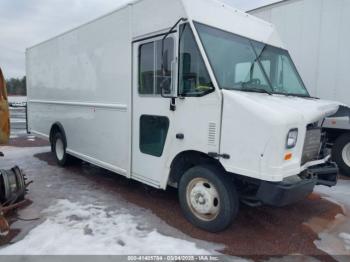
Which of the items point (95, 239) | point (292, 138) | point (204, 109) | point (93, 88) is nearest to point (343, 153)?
point (292, 138)

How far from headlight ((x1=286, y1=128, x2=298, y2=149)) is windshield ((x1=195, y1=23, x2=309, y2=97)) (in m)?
0.81

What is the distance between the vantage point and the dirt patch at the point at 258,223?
346 centimetres

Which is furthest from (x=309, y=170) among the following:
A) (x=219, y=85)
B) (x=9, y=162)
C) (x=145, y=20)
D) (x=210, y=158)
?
(x=9, y=162)

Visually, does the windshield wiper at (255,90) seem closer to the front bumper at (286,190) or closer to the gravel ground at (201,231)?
the front bumper at (286,190)

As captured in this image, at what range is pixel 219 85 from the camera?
343cm

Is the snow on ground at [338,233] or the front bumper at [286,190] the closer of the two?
the front bumper at [286,190]

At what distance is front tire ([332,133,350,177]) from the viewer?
6.56 meters

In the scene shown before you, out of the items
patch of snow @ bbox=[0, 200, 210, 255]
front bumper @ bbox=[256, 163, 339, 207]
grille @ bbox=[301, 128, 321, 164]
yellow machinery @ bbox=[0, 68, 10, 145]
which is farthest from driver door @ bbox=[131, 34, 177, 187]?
yellow machinery @ bbox=[0, 68, 10, 145]

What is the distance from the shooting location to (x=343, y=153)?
6.60 m

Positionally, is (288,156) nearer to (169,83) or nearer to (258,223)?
(258,223)

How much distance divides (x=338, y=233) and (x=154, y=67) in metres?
3.39

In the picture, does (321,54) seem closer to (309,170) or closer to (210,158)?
(309,170)

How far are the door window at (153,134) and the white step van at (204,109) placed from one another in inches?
0.6

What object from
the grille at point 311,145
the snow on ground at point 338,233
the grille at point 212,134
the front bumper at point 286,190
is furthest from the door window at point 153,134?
the snow on ground at point 338,233
